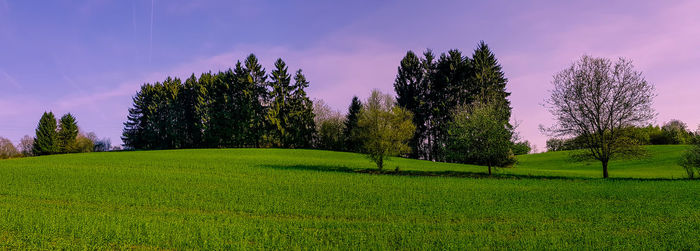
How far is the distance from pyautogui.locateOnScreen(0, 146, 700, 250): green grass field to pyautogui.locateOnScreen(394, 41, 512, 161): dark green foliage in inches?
1577

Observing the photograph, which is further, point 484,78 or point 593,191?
point 484,78

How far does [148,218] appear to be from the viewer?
15.8 m

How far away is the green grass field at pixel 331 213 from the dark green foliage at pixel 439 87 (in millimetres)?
40059

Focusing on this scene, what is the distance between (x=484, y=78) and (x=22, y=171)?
6550 cm

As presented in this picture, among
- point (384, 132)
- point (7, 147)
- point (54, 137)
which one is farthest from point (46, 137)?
point (384, 132)

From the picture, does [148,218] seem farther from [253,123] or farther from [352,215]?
[253,123]

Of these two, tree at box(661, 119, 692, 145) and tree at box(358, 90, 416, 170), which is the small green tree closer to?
tree at box(358, 90, 416, 170)

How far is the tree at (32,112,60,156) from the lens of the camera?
82000 mm

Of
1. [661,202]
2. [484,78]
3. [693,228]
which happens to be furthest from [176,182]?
[484,78]

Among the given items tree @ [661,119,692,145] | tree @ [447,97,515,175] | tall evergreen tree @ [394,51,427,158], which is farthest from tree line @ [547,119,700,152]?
tall evergreen tree @ [394,51,427,158]

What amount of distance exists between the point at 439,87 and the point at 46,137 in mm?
86524

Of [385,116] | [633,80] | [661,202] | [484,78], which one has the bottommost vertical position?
[661,202]

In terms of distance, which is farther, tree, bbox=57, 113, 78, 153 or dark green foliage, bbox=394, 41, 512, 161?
tree, bbox=57, 113, 78, 153

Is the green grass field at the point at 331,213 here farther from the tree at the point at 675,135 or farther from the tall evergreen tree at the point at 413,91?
the tree at the point at 675,135
